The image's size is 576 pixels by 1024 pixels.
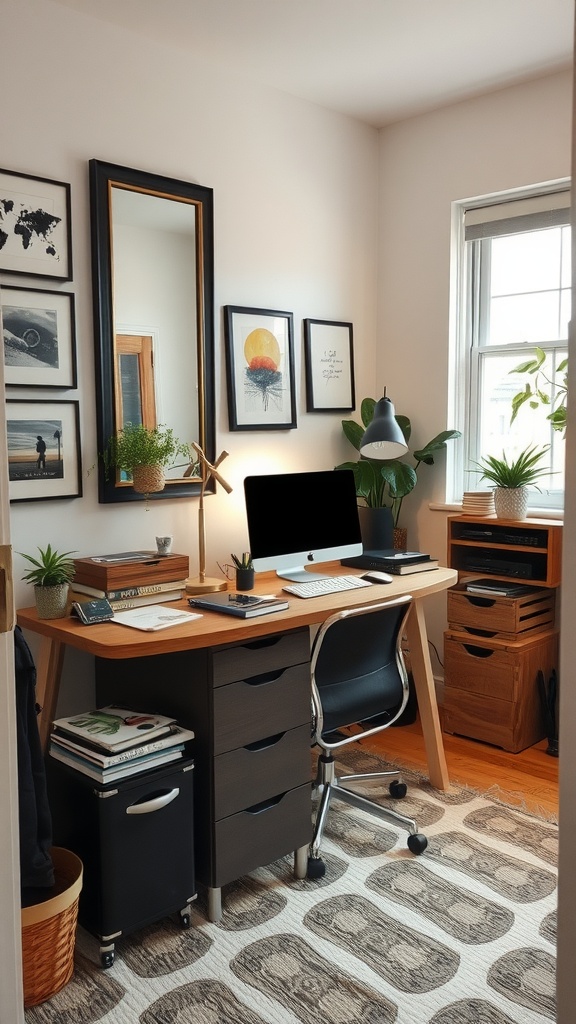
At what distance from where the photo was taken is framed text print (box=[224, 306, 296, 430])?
324cm

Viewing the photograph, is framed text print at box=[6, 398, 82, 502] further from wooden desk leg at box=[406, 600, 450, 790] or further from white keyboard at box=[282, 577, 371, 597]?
wooden desk leg at box=[406, 600, 450, 790]

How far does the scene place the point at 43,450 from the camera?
2.65m

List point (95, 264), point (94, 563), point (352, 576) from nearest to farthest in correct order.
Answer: point (94, 563), point (95, 264), point (352, 576)

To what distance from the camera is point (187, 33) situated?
2836mm

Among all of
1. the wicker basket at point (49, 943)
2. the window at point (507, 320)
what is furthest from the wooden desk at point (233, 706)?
the window at point (507, 320)

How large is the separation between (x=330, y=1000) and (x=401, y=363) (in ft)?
8.99

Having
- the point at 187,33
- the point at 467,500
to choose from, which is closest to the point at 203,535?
the point at 467,500

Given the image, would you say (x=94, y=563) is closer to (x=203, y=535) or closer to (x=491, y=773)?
(x=203, y=535)

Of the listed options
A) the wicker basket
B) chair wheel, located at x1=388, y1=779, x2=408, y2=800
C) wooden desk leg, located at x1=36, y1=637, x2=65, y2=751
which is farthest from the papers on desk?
chair wheel, located at x1=388, y1=779, x2=408, y2=800

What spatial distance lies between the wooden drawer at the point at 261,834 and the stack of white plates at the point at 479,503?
1.54m

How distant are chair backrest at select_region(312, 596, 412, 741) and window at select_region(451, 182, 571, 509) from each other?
1.26 metres

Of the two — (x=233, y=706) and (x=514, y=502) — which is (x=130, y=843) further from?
(x=514, y=502)

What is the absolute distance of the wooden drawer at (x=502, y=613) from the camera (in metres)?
3.31

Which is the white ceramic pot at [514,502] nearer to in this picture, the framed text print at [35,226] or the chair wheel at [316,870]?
the chair wheel at [316,870]
